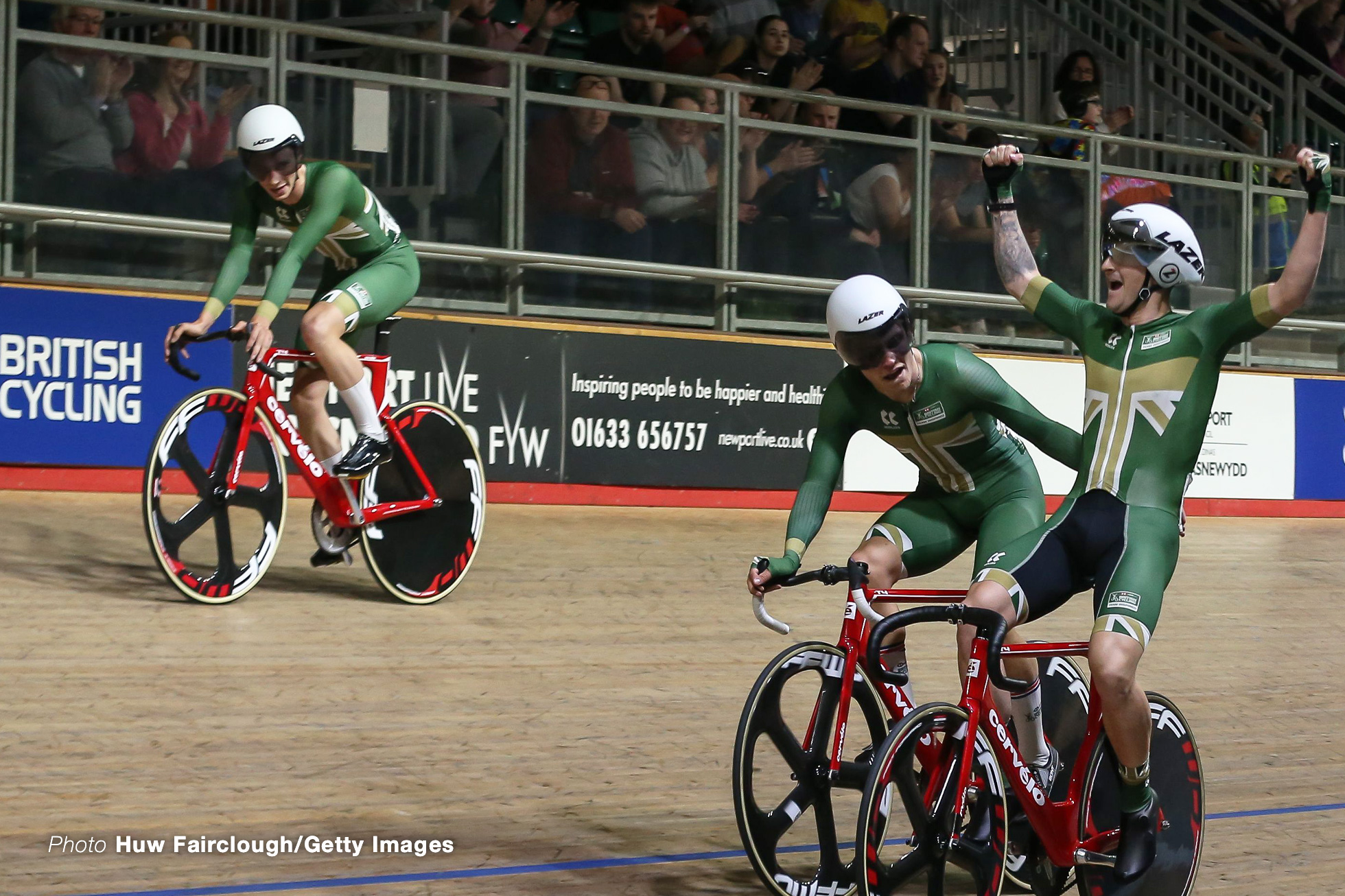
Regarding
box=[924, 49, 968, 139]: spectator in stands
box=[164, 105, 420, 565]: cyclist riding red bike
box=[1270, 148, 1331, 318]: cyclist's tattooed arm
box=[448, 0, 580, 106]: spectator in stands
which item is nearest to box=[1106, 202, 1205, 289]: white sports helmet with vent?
box=[1270, 148, 1331, 318]: cyclist's tattooed arm

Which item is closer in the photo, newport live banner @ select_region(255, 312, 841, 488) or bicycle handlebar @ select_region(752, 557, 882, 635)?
bicycle handlebar @ select_region(752, 557, 882, 635)

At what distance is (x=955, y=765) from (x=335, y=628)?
3650mm

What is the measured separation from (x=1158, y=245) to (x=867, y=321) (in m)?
0.71

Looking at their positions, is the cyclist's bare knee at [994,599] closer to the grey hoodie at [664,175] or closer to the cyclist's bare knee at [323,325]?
the cyclist's bare knee at [323,325]

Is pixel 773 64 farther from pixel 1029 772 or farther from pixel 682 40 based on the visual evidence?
pixel 1029 772

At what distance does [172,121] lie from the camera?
8789 mm

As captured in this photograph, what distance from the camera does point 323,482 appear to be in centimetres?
674

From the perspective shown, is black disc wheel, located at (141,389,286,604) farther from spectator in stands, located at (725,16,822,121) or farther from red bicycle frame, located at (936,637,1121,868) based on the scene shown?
spectator in stands, located at (725,16,822,121)

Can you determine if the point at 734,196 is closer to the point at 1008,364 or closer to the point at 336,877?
the point at 1008,364

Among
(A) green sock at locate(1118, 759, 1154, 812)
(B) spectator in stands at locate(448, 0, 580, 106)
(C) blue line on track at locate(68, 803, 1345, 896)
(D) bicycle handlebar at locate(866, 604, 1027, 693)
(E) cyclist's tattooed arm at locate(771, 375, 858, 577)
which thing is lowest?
(C) blue line on track at locate(68, 803, 1345, 896)

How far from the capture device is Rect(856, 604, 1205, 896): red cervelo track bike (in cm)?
334

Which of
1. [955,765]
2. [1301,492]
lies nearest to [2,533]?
[955,765]

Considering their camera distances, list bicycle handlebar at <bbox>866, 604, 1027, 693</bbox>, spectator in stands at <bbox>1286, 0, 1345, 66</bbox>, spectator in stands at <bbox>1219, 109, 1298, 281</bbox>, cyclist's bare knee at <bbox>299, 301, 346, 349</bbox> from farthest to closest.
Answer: spectator in stands at <bbox>1286, 0, 1345, 66</bbox> → spectator in stands at <bbox>1219, 109, 1298, 281</bbox> → cyclist's bare knee at <bbox>299, 301, 346, 349</bbox> → bicycle handlebar at <bbox>866, 604, 1027, 693</bbox>

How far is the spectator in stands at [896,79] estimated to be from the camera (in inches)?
456
